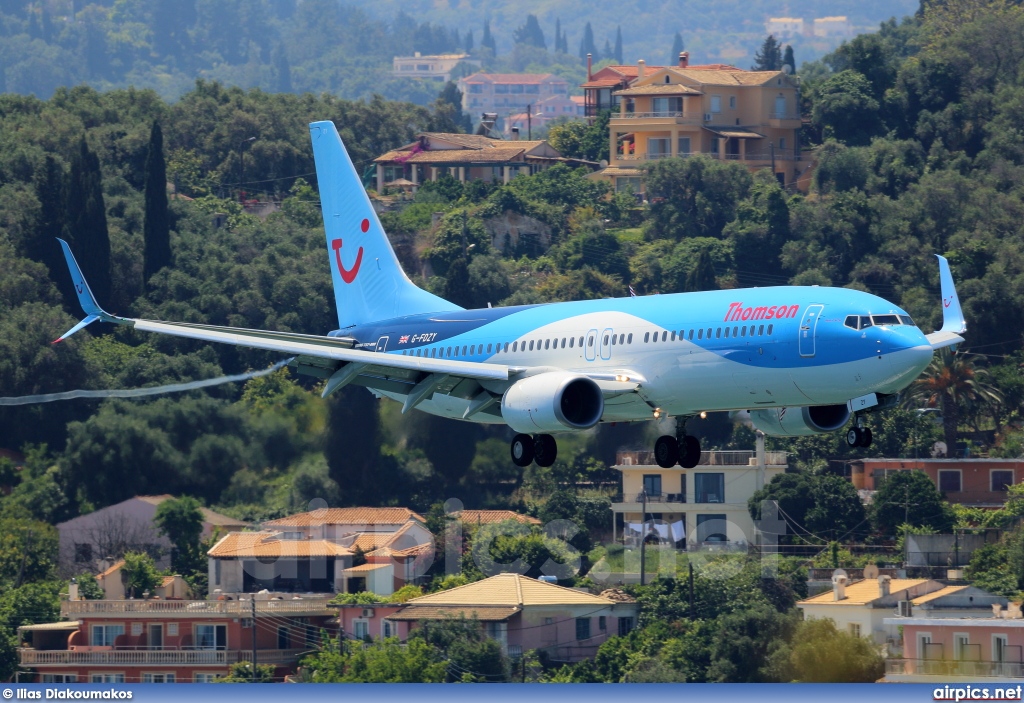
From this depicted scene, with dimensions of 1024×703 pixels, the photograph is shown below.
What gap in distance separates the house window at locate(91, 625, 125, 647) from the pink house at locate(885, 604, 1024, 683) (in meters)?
36.4

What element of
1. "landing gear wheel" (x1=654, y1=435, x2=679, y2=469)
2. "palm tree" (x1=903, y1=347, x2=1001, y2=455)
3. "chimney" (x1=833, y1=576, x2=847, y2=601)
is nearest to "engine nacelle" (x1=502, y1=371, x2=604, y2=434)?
"landing gear wheel" (x1=654, y1=435, x2=679, y2=469)

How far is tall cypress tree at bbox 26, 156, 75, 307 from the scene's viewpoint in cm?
14588

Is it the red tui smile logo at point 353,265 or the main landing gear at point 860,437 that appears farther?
the red tui smile logo at point 353,265

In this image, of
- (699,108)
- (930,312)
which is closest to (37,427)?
(930,312)

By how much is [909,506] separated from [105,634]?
40834mm

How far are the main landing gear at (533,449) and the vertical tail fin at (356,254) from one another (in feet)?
28.1

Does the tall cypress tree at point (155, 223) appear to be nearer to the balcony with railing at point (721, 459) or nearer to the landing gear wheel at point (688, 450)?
the balcony with railing at point (721, 459)

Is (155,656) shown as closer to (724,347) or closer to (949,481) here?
(949,481)

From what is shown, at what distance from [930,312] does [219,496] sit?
55.7 meters

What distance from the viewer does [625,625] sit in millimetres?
97438

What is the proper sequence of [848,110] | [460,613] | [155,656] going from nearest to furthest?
[460,613] < [155,656] < [848,110]

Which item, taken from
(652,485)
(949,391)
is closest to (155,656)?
(652,485)

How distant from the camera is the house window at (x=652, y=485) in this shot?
111006 millimetres

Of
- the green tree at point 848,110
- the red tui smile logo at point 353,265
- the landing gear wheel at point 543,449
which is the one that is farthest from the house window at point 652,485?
the green tree at point 848,110
